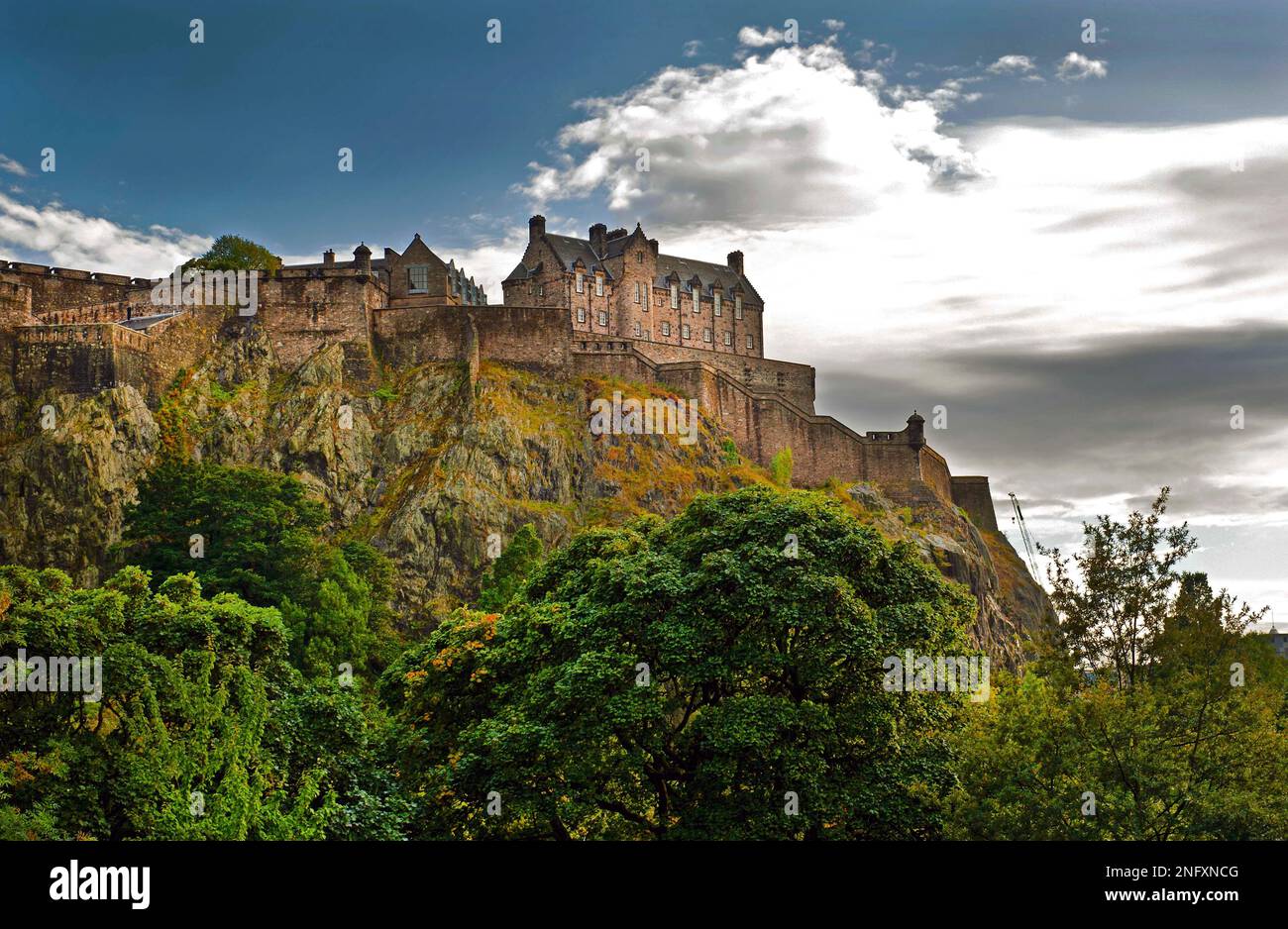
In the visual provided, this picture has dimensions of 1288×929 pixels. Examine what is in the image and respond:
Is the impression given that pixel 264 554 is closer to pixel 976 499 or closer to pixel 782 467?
pixel 782 467

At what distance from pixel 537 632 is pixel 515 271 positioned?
5256 cm

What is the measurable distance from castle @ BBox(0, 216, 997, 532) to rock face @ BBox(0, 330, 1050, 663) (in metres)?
1.04

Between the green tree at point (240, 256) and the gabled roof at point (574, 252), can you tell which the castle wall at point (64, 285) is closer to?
the green tree at point (240, 256)

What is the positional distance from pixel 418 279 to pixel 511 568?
25435mm

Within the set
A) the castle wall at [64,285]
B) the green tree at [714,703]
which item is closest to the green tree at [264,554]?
the castle wall at [64,285]

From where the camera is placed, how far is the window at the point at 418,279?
6694cm

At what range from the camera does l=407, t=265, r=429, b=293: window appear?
6694 centimetres

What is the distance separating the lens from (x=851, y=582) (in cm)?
2466

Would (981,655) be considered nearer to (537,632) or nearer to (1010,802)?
(1010,802)

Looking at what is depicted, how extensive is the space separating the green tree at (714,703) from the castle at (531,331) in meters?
34.0

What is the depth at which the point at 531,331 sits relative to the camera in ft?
202

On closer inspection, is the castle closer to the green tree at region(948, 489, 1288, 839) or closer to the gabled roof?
the gabled roof

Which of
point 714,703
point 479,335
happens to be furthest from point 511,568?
point 714,703
